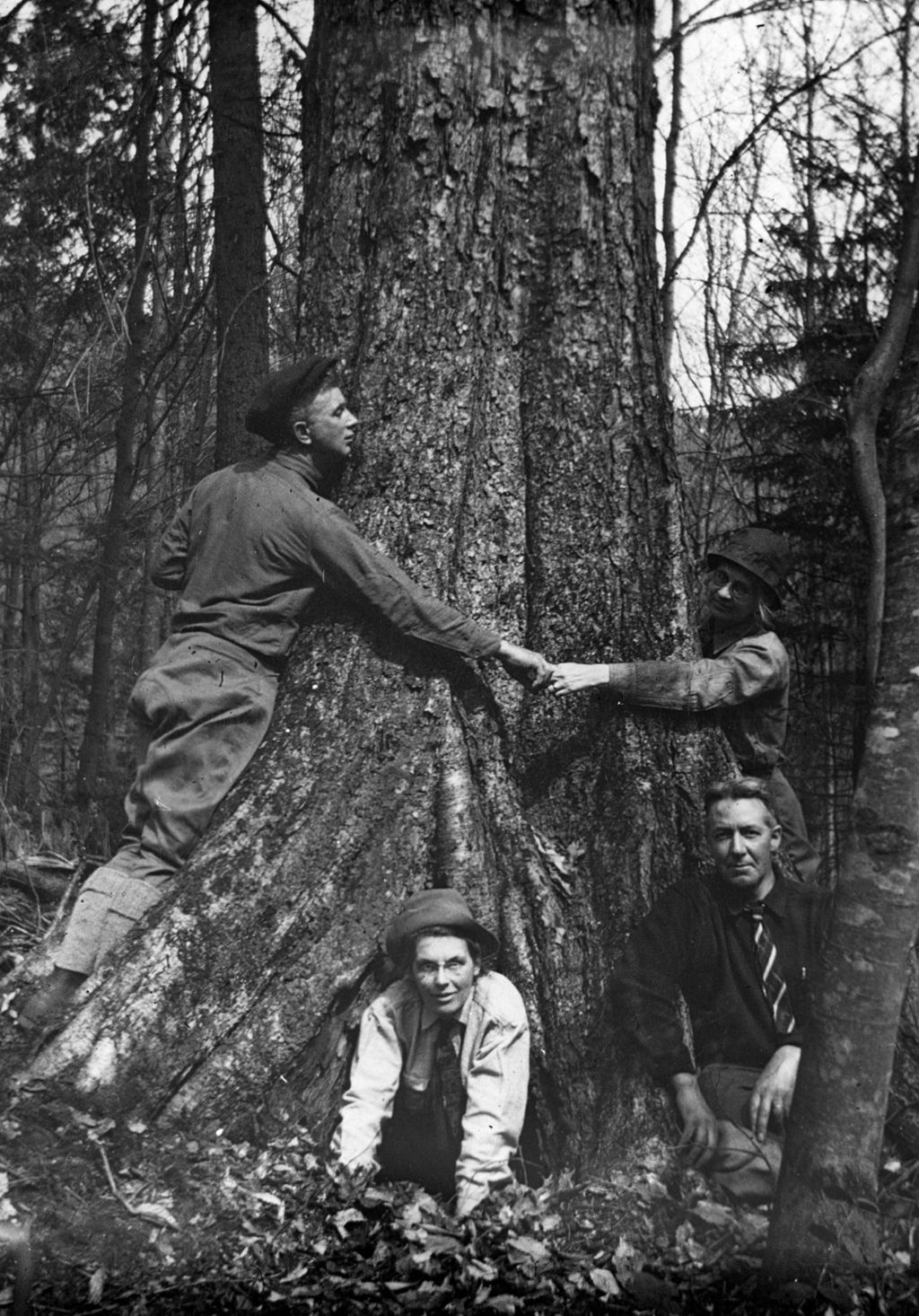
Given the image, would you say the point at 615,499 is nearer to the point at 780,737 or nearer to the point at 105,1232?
the point at 780,737

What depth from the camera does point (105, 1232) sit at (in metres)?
3.42

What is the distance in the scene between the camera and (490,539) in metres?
4.39

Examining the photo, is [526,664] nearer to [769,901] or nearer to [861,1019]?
[769,901]

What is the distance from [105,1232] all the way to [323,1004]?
0.93 metres

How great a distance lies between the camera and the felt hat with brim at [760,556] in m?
4.73

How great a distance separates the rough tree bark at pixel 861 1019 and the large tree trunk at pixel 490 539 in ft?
2.65

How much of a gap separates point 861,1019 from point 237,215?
6.22 metres

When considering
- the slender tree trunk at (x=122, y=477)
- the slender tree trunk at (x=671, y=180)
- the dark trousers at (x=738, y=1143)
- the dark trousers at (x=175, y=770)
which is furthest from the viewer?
the slender tree trunk at (x=671, y=180)

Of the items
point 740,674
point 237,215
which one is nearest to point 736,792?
point 740,674

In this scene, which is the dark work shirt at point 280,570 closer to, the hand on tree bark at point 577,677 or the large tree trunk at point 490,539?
the large tree trunk at point 490,539

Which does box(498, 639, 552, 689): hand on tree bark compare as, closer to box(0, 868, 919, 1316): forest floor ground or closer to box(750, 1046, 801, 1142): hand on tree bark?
box(750, 1046, 801, 1142): hand on tree bark

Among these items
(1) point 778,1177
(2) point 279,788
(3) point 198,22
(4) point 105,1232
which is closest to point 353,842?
(2) point 279,788

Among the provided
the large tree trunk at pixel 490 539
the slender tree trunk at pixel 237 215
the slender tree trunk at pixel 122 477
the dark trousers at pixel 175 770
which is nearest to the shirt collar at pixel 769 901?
the large tree trunk at pixel 490 539

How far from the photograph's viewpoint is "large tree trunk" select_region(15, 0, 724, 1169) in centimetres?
410
